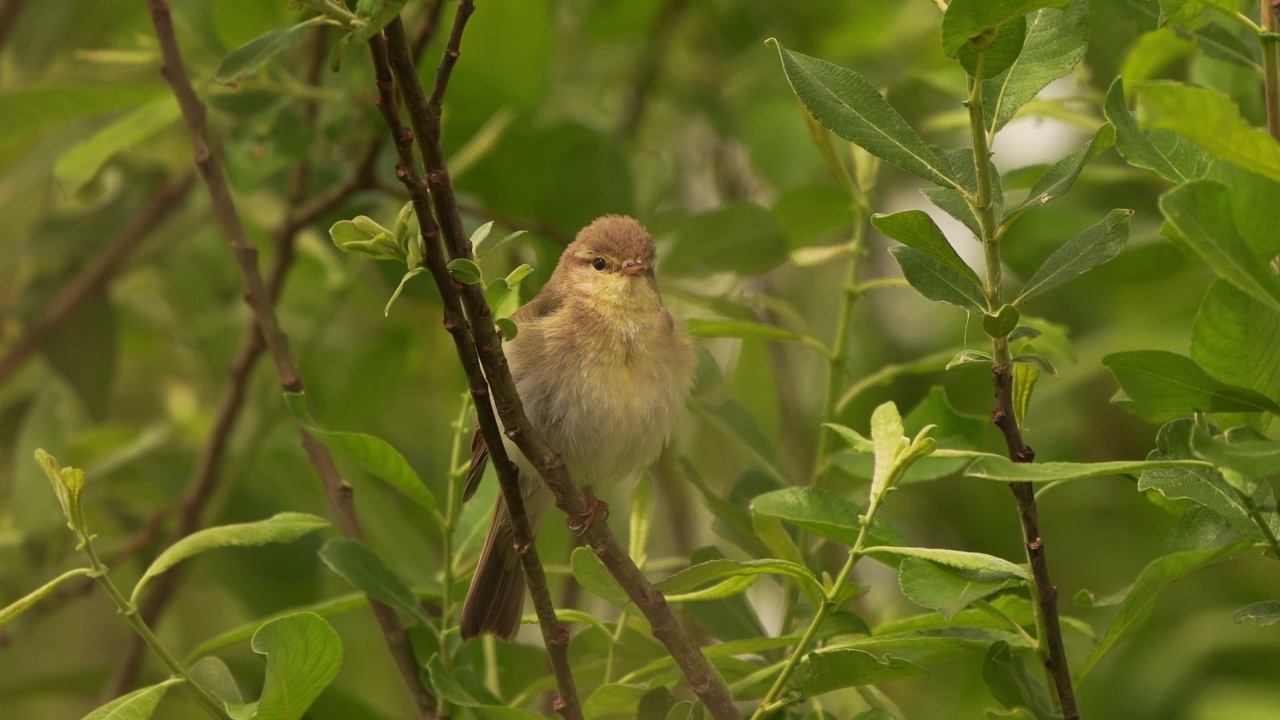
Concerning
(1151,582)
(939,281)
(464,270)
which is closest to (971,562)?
(1151,582)

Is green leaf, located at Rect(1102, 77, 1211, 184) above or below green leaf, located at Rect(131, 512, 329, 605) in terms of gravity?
above

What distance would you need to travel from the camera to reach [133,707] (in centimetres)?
203

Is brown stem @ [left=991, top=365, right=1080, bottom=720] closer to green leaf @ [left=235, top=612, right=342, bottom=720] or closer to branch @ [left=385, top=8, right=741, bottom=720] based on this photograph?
branch @ [left=385, top=8, right=741, bottom=720]

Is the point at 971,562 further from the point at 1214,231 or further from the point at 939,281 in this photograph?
the point at 1214,231

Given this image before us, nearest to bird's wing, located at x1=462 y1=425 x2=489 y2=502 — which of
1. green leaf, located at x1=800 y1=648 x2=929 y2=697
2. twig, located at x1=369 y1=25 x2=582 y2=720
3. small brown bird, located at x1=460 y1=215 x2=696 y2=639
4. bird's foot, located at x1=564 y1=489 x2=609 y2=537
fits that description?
small brown bird, located at x1=460 y1=215 x2=696 y2=639

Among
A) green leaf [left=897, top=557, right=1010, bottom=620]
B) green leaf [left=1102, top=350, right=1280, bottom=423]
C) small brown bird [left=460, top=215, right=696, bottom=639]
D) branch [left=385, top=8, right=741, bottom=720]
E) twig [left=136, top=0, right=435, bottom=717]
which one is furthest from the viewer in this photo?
small brown bird [left=460, top=215, right=696, bottom=639]

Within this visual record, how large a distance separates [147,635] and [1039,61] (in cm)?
162

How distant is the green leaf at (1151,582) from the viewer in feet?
5.97

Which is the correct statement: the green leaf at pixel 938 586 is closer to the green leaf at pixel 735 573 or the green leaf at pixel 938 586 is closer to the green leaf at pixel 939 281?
the green leaf at pixel 735 573

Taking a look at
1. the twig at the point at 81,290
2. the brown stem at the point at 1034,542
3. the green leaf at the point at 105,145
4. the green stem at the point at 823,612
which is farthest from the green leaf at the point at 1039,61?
the twig at the point at 81,290

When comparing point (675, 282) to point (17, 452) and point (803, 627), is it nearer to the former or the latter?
point (803, 627)

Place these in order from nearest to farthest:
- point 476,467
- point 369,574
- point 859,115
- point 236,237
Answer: point 859,115
point 369,574
point 236,237
point 476,467

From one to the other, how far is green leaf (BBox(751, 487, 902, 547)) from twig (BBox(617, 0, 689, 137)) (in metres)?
2.68

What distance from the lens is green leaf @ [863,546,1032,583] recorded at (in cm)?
182
